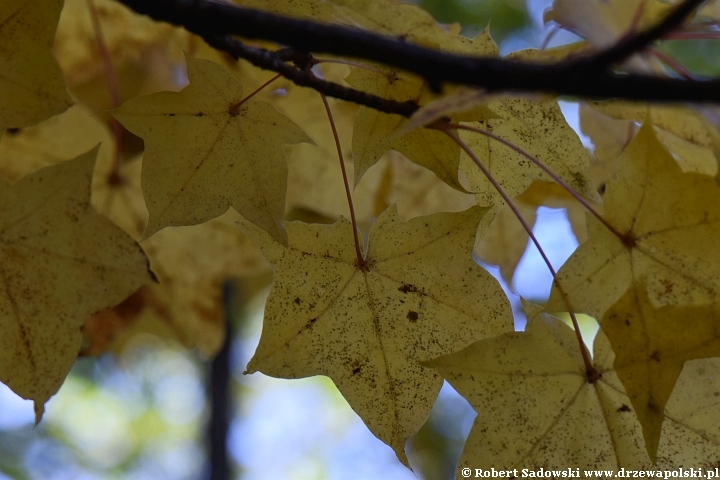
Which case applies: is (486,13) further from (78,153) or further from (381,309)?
(381,309)

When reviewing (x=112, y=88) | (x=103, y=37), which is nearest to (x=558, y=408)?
(x=112, y=88)

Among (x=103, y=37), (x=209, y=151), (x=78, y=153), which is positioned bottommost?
(x=78, y=153)

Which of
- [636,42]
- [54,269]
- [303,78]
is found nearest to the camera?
[636,42]

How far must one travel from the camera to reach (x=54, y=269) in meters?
0.65

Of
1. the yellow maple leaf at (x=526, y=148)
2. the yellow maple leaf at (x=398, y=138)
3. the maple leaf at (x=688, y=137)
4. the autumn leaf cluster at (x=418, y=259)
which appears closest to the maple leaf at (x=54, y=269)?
the autumn leaf cluster at (x=418, y=259)

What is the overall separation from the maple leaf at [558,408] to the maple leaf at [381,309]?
50 millimetres

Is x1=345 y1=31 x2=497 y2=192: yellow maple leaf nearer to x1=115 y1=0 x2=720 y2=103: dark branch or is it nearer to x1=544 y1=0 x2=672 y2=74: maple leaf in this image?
x1=544 y1=0 x2=672 y2=74: maple leaf

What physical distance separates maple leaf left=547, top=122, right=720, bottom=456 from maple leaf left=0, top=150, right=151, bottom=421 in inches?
18.2

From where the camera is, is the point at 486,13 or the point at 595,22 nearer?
the point at 595,22

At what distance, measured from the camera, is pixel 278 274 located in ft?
2.37

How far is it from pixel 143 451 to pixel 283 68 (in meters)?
4.65

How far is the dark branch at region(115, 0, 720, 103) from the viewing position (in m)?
0.30

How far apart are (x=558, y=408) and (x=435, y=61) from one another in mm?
504

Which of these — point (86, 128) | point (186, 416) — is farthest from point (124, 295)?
point (186, 416)
